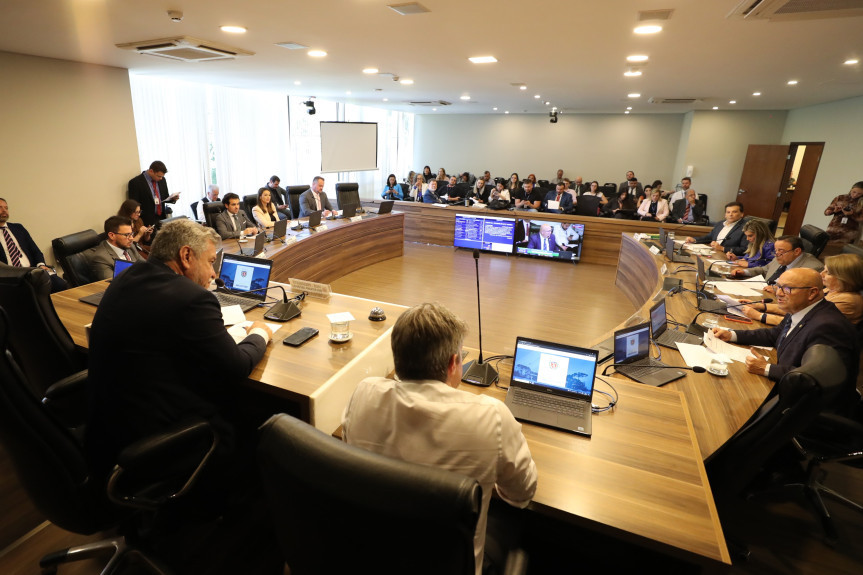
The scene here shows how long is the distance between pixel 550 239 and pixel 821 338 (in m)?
5.75

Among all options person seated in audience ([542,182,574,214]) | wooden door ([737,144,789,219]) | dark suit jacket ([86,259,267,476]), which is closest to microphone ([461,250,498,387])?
dark suit jacket ([86,259,267,476])

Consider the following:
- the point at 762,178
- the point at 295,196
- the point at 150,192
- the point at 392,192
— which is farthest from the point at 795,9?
the point at 762,178

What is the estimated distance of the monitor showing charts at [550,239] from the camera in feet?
24.9

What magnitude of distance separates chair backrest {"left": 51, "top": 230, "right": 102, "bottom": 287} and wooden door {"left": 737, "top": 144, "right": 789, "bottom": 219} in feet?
37.7

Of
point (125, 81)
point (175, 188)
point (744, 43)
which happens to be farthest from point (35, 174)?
point (744, 43)

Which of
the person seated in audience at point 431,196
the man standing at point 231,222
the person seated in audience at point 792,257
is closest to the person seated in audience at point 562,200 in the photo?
the person seated in audience at point 431,196

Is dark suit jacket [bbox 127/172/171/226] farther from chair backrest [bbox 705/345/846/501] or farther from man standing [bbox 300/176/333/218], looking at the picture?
chair backrest [bbox 705/345/846/501]

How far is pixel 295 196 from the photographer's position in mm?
7840

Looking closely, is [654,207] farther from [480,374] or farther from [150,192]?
[150,192]

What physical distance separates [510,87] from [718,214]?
270 inches

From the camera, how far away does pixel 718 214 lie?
1050 centimetres

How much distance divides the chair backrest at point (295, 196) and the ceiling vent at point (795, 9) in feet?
21.4

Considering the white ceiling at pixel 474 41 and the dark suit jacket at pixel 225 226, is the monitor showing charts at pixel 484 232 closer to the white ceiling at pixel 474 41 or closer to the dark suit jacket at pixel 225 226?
the white ceiling at pixel 474 41

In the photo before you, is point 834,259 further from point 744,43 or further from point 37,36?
point 37,36
